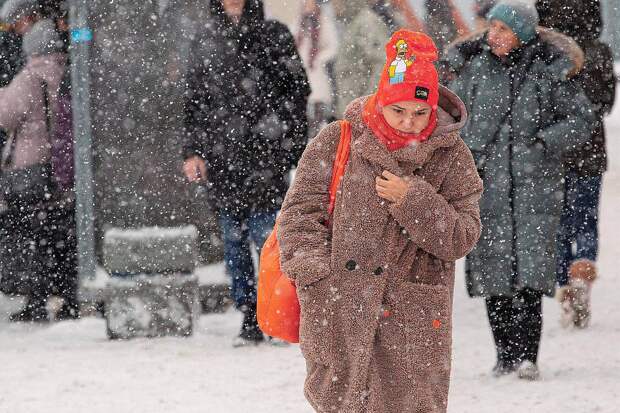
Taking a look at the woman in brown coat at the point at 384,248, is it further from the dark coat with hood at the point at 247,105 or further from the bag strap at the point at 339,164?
the dark coat with hood at the point at 247,105

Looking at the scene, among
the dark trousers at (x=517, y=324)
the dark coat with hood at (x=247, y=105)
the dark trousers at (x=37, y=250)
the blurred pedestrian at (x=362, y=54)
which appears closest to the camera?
the dark trousers at (x=517, y=324)

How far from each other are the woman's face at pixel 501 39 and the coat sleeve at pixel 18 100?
3152 mm

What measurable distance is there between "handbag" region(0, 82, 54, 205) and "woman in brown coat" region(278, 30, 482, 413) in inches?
174

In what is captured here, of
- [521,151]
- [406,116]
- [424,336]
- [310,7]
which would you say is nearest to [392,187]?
[406,116]

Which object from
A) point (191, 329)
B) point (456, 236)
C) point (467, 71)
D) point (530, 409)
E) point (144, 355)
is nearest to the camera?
point (456, 236)

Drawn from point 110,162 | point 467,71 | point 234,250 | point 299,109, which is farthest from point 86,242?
point 467,71

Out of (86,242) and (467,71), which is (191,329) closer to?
(86,242)

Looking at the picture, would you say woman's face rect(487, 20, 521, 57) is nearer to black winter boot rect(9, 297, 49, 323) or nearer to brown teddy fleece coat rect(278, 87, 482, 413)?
brown teddy fleece coat rect(278, 87, 482, 413)

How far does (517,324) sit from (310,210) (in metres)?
2.56

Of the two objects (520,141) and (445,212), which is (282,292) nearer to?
(445,212)

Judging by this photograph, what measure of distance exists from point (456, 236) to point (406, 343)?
1.24ft

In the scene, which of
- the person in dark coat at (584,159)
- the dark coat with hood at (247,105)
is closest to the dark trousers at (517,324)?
the person in dark coat at (584,159)

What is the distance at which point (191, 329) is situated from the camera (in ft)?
25.6

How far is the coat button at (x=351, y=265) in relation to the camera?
13.3 ft
